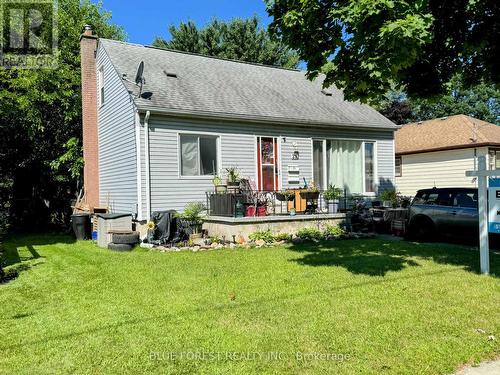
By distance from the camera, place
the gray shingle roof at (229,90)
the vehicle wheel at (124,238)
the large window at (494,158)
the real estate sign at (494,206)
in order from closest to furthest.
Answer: the real estate sign at (494,206)
the vehicle wheel at (124,238)
the gray shingle roof at (229,90)
the large window at (494,158)

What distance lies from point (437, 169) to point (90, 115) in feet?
56.1

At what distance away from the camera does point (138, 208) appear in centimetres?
1151

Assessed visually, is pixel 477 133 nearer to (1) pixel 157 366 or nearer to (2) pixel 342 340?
(2) pixel 342 340

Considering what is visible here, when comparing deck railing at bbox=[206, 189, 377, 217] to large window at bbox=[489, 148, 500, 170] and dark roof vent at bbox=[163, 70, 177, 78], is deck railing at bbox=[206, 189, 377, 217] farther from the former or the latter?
large window at bbox=[489, 148, 500, 170]

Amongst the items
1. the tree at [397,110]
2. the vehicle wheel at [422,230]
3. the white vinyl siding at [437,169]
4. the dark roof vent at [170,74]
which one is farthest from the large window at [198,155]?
the tree at [397,110]

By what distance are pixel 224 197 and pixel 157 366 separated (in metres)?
7.79

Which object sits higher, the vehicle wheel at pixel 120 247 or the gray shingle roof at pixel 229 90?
the gray shingle roof at pixel 229 90

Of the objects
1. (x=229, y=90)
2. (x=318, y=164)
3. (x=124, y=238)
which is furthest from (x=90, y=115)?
(x=318, y=164)

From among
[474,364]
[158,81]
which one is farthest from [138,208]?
[474,364]

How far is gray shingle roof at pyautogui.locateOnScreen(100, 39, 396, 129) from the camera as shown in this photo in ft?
41.0

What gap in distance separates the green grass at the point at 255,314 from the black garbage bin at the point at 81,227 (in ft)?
15.9

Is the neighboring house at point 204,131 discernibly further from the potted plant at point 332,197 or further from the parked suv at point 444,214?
the parked suv at point 444,214

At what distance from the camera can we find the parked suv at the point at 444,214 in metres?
9.68

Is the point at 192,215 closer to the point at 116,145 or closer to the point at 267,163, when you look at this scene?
the point at 267,163
